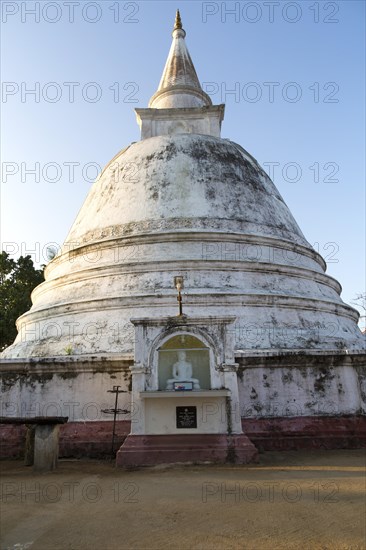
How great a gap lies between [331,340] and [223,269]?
2.89 m

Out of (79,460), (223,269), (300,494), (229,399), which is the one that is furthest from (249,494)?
(223,269)

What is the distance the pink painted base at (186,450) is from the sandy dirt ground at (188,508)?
0.70 ft

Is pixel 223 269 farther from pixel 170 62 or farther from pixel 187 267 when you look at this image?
pixel 170 62

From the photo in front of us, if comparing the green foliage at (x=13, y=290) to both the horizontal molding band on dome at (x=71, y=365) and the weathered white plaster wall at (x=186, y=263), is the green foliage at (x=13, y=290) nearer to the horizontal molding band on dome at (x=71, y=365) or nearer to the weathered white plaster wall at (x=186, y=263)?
the weathered white plaster wall at (x=186, y=263)

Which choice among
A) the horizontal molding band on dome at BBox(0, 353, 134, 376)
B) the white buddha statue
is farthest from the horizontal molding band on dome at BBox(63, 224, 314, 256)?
the white buddha statue

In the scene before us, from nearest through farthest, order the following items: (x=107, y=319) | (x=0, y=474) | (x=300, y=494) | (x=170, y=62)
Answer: (x=300, y=494), (x=0, y=474), (x=107, y=319), (x=170, y=62)

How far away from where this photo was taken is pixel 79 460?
780 cm

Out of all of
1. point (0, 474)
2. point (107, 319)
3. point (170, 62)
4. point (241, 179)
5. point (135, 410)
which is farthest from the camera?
point (170, 62)

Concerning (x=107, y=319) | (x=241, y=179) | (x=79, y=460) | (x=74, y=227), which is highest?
(x=241, y=179)

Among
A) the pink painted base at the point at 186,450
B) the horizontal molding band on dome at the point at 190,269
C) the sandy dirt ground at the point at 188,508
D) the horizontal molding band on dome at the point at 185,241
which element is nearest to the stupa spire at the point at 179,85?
the horizontal molding band on dome at the point at 185,241

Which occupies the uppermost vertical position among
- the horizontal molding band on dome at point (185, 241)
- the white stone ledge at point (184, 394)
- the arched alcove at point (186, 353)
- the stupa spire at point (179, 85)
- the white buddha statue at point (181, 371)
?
the stupa spire at point (179, 85)

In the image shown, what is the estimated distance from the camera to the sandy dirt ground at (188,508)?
3713 millimetres

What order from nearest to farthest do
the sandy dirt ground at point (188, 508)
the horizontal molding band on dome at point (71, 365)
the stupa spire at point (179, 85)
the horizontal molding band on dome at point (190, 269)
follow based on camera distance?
1. the sandy dirt ground at point (188, 508)
2. the horizontal molding band on dome at point (71, 365)
3. the horizontal molding band on dome at point (190, 269)
4. the stupa spire at point (179, 85)

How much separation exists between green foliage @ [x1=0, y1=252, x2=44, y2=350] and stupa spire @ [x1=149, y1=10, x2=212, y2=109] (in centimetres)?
914
